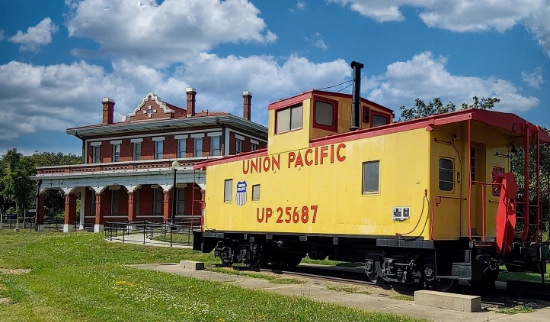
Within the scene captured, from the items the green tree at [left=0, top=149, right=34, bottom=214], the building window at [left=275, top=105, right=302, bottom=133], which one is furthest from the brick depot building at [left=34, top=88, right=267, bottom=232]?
the building window at [left=275, top=105, right=302, bottom=133]

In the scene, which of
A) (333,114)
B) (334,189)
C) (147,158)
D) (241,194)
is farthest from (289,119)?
(147,158)

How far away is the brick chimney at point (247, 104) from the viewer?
136 ft

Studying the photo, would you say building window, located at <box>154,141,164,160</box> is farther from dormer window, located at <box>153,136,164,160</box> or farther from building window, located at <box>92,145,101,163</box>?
building window, located at <box>92,145,101,163</box>

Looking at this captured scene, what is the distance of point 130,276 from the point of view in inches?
564

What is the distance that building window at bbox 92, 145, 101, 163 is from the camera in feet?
144

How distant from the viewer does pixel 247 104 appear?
136 feet

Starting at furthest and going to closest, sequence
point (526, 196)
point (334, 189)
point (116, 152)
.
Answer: point (116, 152) < point (334, 189) < point (526, 196)

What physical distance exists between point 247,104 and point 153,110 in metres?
6.92

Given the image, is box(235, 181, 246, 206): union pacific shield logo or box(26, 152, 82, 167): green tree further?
box(26, 152, 82, 167): green tree

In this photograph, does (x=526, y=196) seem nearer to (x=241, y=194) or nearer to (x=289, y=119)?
(x=289, y=119)

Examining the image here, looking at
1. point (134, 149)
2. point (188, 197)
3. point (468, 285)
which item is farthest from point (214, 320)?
point (134, 149)

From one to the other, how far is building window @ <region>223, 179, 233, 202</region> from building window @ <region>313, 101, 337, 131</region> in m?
4.18

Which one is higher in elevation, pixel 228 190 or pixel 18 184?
pixel 18 184

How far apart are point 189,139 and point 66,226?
11471 mm
